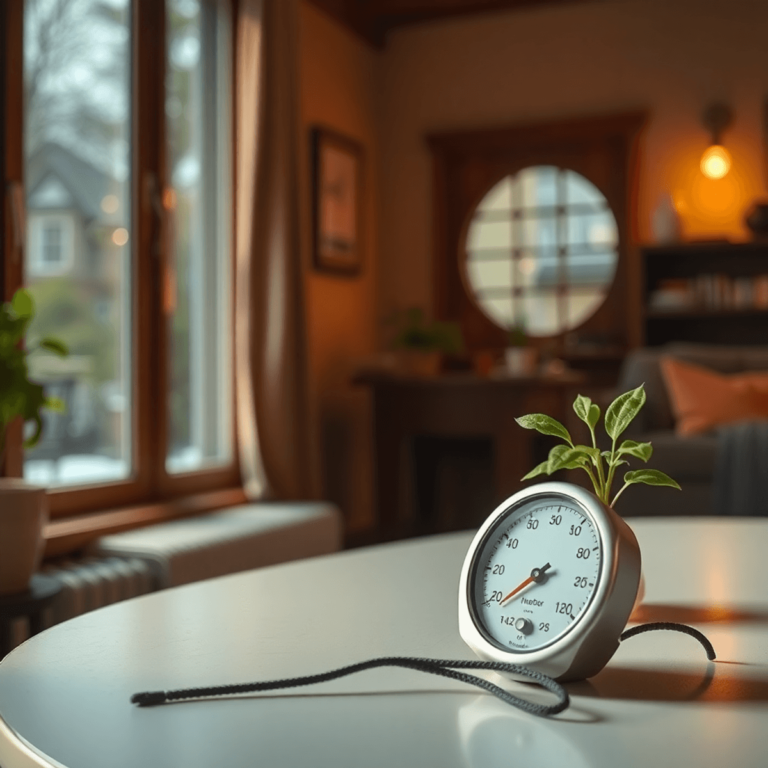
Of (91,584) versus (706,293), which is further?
(706,293)

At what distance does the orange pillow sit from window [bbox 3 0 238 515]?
1911 mm

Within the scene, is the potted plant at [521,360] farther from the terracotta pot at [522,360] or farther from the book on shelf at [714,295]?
the book on shelf at [714,295]

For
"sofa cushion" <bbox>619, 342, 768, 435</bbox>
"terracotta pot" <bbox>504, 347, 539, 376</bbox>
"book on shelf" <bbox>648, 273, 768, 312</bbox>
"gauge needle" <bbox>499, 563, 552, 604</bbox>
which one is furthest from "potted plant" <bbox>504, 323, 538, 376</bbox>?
"gauge needle" <bbox>499, 563, 552, 604</bbox>

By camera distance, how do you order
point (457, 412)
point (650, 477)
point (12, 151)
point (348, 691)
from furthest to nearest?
1. point (457, 412)
2. point (12, 151)
3. point (650, 477)
4. point (348, 691)

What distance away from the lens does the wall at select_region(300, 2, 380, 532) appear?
4.68m

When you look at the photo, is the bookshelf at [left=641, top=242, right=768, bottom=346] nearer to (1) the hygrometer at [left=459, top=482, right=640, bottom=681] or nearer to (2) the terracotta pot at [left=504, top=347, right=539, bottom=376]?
(2) the terracotta pot at [left=504, top=347, right=539, bottom=376]

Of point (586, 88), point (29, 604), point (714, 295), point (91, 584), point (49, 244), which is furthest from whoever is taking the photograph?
point (586, 88)

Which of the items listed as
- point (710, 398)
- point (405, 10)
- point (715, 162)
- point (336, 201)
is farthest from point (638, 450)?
point (405, 10)

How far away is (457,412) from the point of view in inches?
172

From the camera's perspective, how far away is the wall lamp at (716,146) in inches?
190

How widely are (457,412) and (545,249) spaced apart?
1294 millimetres

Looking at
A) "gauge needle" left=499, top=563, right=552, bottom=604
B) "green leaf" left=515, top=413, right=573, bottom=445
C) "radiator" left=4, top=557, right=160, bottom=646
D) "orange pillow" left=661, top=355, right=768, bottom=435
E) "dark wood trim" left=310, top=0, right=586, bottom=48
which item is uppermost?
"dark wood trim" left=310, top=0, right=586, bottom=48

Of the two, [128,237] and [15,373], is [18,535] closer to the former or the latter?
[15,373]

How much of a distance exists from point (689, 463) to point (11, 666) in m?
3.41
